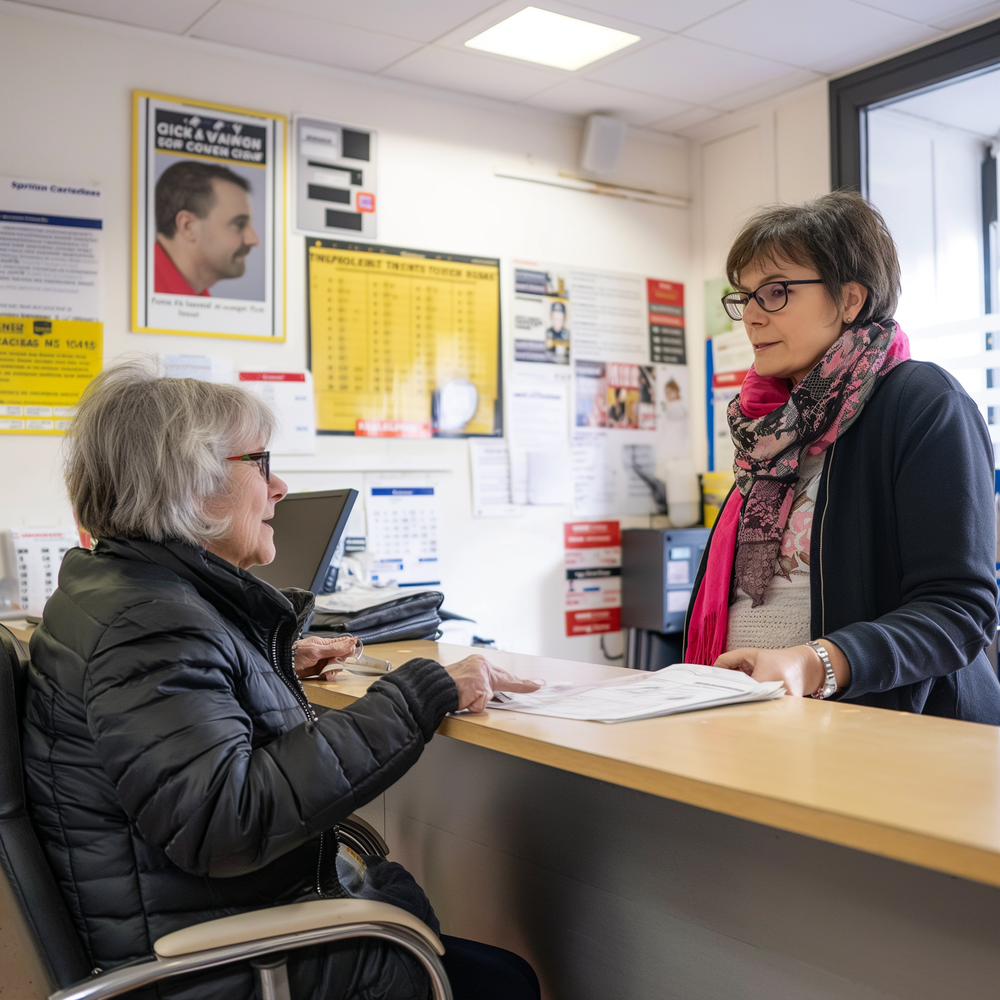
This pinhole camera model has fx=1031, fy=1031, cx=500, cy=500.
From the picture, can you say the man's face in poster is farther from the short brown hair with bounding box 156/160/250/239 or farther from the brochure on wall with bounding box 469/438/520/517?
the brochure on wall with bounding box 469/438/520/517

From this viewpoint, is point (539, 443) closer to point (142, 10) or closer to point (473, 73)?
point (473, 73)

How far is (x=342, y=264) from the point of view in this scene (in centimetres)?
321

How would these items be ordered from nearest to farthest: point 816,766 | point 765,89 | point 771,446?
1. point 816,766
2. point 771,446
3. point 765,89

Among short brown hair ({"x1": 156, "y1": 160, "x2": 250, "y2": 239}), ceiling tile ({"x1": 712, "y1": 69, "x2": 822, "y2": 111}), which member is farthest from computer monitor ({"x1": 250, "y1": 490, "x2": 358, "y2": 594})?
ceiling tile ({"x1": 712, "y1": 69, "x2": 822, "y2": 111})

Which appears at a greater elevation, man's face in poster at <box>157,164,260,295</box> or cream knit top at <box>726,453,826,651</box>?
man's face in poster at <box>157,164,260,295</box>

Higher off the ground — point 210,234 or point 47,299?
point 210,234

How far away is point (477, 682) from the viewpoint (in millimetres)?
1176

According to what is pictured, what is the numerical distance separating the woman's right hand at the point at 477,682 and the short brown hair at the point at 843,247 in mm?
779

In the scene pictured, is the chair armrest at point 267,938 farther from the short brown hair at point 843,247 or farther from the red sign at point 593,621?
the red sign at point 593,621

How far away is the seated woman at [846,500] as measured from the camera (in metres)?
1.31

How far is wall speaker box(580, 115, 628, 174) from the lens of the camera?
363 centimetres

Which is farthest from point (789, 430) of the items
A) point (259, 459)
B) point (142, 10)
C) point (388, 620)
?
point (142, 10)

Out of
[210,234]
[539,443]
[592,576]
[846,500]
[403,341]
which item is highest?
[210,234]

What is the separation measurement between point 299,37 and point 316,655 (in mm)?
2098
